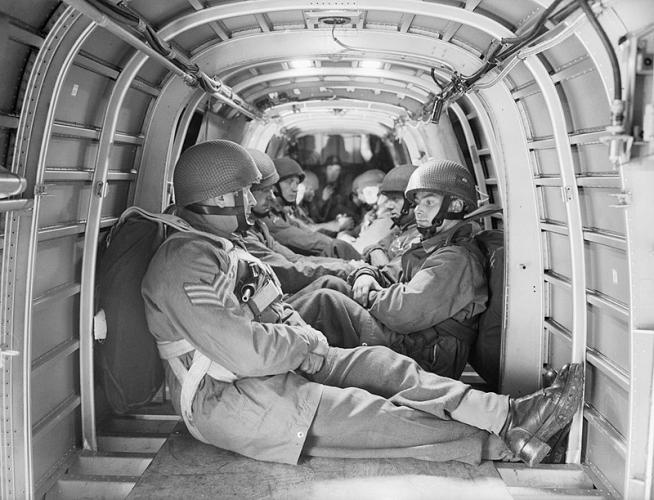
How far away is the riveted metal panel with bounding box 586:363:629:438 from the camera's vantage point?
2.92 metres

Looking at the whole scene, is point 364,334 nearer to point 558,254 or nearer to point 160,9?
point 558,254

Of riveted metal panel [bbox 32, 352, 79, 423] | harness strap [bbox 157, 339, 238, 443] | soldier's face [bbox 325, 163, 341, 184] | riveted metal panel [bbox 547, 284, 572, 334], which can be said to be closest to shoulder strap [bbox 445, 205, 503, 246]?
riveted metal panel [bbox 547, 284, 572, 334]

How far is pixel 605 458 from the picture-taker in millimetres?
3141

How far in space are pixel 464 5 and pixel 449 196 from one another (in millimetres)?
1622

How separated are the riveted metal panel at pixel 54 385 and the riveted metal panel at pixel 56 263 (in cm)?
43

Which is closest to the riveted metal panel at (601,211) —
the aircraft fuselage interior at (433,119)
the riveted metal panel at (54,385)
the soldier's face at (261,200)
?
the aircraft fuselage interior at (433,119)

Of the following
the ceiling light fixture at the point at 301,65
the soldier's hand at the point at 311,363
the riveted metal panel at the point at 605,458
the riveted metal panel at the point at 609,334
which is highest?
the ceiling light fixture at the point at 301,65

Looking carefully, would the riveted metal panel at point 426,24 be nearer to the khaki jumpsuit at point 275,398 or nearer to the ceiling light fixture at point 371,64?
the ceiling light fixture at point 371,64

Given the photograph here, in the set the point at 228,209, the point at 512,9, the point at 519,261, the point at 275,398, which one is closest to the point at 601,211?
the point at 519,261

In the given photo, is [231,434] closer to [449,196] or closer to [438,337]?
[438,337]

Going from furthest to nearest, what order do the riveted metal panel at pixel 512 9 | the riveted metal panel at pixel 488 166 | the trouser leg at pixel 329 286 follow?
→ 1. the riveted metal panel at pixel 488 166
2. the trouser leg at pixel 329 286
3. the riveted metal panel at pixel 512 9

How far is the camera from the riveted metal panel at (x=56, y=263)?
9.60 feet

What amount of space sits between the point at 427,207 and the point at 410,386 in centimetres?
154

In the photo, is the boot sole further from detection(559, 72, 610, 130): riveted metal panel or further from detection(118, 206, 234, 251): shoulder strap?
detection(118, 206, 234, 251): shoulder strap
